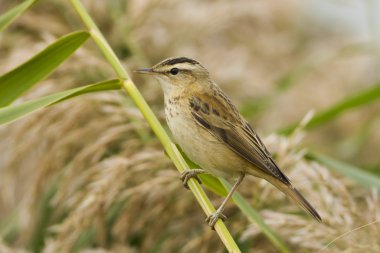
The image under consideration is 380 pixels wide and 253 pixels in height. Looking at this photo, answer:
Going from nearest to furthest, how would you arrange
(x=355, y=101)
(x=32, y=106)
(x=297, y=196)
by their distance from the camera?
(x=32, y=106)
(x=297, y=196)
(x=355, y=101)

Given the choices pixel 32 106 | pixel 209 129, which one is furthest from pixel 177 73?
pixel 32 106

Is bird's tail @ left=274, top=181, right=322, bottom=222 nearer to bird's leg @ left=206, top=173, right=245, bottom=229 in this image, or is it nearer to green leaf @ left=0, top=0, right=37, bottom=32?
bird's leg @ left=206, top=173, right=245, bottom=229

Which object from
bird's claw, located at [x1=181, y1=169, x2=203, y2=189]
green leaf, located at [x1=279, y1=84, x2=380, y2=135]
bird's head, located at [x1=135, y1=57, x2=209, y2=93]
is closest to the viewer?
bird's claw, located at [x1=181, y1=169, x2=203, y2=189]

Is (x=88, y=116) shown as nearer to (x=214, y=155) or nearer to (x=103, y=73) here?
(x=103, y=73)

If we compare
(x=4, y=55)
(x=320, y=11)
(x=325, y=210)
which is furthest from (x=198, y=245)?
(x=320, y=11)

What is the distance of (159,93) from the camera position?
164 inches

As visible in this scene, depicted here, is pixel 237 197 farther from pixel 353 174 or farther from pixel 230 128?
pixel 353 174

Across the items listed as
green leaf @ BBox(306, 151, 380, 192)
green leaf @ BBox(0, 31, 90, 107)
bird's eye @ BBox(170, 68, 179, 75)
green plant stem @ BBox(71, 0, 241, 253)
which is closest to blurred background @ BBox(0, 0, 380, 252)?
green leaf @ BBox(306, 151, 380, 192)

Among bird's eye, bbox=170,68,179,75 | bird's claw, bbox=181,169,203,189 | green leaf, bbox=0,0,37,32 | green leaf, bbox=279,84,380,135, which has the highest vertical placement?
green leaf, bbox=0,0,37,32

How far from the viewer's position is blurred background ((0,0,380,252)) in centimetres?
288

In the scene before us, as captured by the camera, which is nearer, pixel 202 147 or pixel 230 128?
pixel 202 147

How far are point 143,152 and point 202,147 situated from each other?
40 cm

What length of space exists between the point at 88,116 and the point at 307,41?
4.58 meters

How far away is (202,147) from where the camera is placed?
282 cm
